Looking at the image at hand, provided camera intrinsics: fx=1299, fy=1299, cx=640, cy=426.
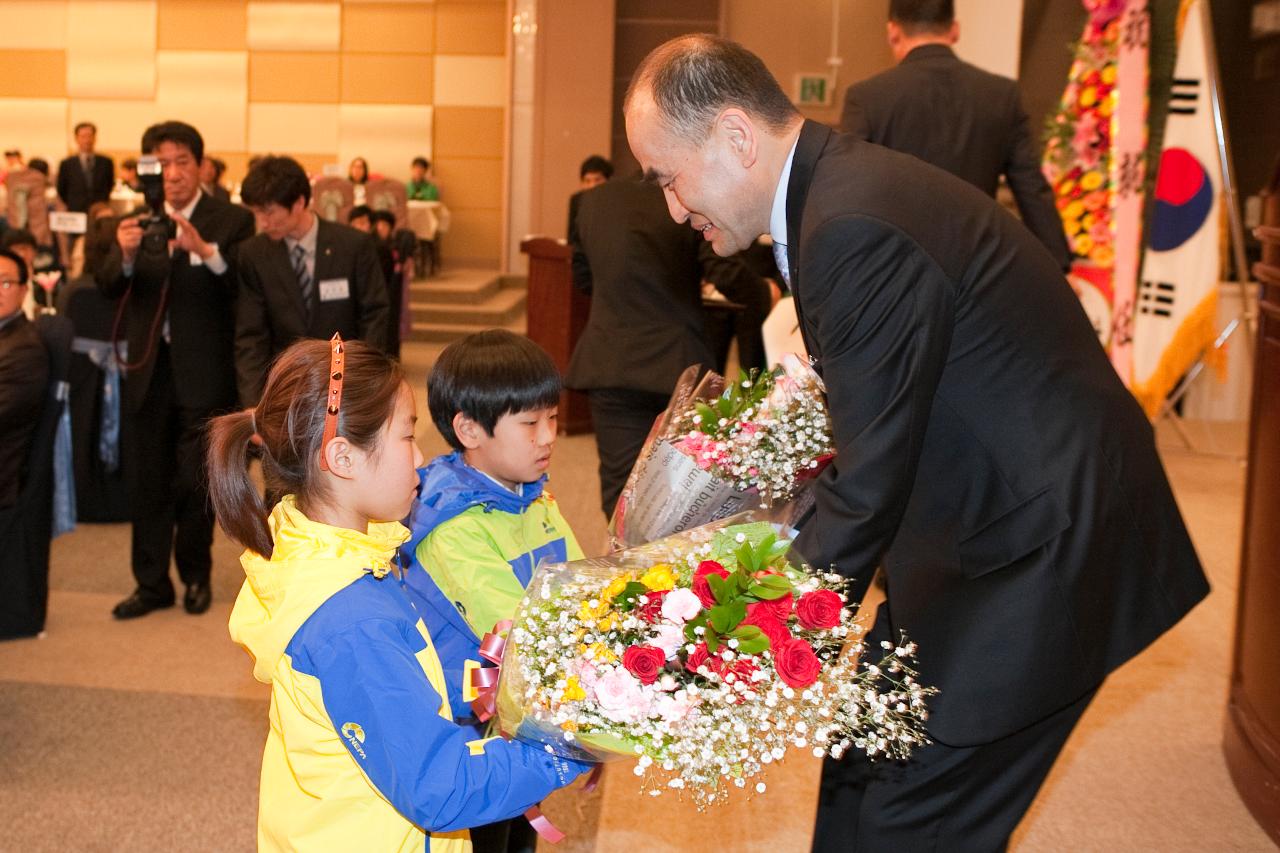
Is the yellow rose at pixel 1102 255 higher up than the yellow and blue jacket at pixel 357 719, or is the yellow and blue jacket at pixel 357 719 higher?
the yellow rose at pixel 1102 255

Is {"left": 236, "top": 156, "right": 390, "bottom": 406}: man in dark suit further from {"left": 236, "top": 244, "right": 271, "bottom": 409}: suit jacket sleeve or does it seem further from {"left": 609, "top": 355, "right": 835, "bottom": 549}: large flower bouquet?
{"left": 609, "top": 355, "right": 835, "bottom": 549}: large flower bouquet

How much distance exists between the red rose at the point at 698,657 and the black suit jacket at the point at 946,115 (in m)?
3.08

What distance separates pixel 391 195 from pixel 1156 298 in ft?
30.6

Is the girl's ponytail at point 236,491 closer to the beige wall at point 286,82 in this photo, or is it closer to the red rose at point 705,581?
the red rose at point 705,581

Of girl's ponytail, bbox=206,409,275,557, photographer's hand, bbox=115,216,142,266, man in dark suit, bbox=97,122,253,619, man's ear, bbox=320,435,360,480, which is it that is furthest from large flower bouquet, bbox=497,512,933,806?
photographer's hand, bbox=115,216,142,266

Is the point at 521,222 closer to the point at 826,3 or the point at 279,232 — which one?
the point at 826,3

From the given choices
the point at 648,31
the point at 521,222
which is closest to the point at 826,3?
the point at 648,31

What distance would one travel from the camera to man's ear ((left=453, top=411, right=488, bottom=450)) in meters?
2.25

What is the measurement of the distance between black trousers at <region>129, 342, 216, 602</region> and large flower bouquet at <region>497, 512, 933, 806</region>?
3.30 meters

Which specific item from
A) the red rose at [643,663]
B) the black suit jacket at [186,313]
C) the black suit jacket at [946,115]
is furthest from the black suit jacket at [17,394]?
the red rose at [643,663]

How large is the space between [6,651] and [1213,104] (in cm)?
622

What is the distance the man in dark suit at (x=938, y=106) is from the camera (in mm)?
4125

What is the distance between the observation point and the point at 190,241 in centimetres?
435

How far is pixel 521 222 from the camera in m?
15.2
